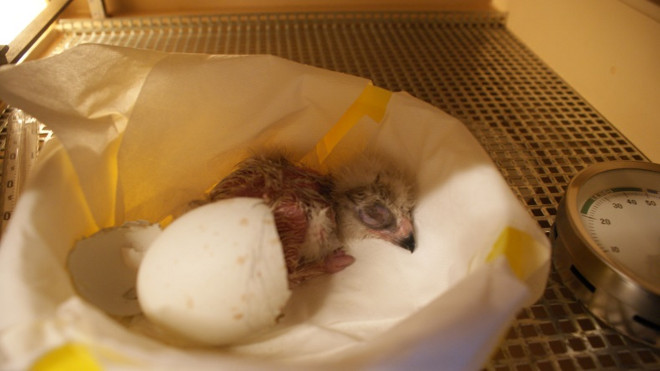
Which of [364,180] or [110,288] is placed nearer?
[110,288]

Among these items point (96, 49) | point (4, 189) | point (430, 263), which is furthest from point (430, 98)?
A: point (4, 189)

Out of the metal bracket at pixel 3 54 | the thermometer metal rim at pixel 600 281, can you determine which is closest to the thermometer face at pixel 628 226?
the thermometer metal rim at pixel 600 281

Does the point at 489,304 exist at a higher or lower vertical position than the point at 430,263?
higher

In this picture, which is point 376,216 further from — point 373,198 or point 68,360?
point 68,360

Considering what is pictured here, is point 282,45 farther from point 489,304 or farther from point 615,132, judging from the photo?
point 489,304

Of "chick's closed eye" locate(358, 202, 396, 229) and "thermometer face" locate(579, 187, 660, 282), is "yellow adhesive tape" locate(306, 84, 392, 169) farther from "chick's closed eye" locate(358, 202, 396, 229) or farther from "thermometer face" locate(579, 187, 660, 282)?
"thermometer face" locate(579, 187, 660, 282)

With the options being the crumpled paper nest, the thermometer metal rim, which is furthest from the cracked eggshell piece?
the thermometer metal rim

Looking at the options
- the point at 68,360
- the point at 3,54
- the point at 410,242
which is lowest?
the point at 410,242

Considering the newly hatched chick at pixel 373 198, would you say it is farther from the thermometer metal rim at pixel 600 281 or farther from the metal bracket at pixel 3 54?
the metal bracket at pixel 3 54

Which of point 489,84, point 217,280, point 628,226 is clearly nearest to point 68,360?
point 217,280
